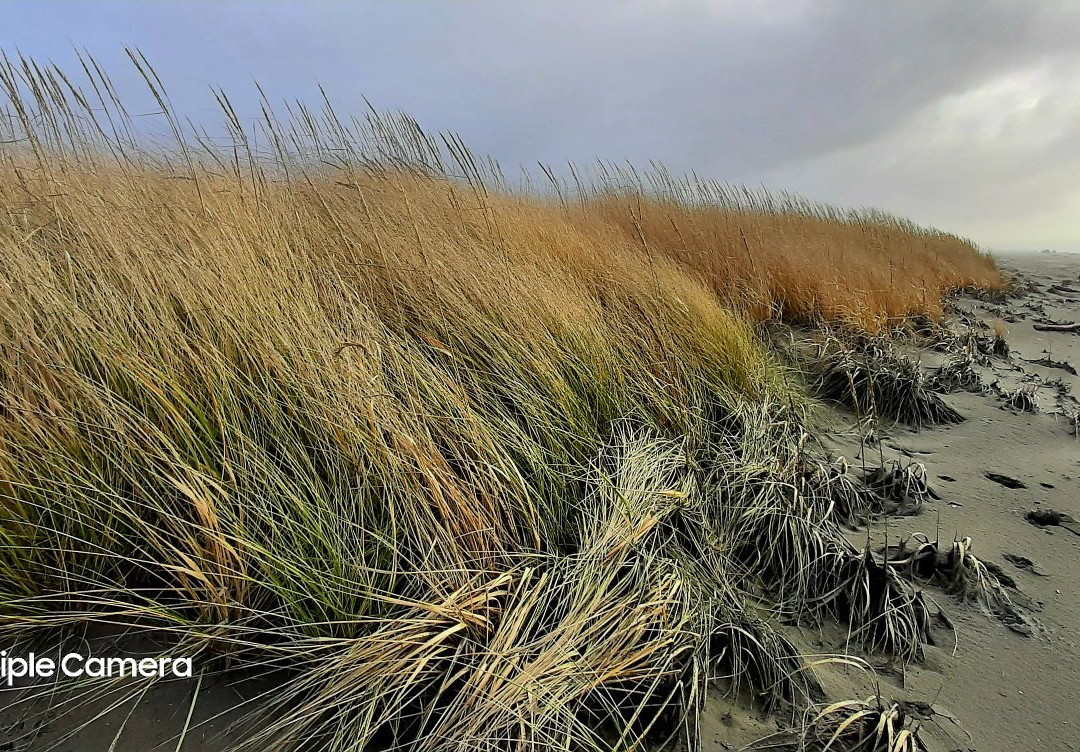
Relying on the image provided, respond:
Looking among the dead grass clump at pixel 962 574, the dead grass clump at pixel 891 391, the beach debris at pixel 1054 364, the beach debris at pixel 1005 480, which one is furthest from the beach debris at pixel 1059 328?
the dead grass clump at pixel 962 574

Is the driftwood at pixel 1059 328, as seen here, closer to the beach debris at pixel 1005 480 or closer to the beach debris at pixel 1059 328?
the beach debris at pixel 1059 328

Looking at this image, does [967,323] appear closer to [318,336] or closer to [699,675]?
[699,675]

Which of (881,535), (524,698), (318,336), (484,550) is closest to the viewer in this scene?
(524,698)

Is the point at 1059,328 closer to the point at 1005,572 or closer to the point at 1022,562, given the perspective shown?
the point at 1022,562

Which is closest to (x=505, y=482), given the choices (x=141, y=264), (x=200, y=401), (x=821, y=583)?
(x=200, y=401)

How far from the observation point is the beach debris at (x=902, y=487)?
6.79 ft

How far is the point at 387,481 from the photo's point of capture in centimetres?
140

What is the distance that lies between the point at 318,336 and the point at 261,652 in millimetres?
930

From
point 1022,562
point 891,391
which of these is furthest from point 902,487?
point 891,391

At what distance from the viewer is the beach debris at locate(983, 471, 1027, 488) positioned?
2250 millimetres

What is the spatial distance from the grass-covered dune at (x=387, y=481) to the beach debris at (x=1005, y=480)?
30.8 inches

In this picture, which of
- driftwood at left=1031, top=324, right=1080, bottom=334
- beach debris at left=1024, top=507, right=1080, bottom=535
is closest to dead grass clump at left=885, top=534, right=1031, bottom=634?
beach debris at left=1024, top=507, right=1080, bottom=535

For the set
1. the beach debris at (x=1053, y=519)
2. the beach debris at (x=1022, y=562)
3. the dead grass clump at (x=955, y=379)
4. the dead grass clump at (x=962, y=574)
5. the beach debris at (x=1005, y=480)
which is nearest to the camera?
the dead grass clump at (x=962, y=574)

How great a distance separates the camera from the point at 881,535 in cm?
190
